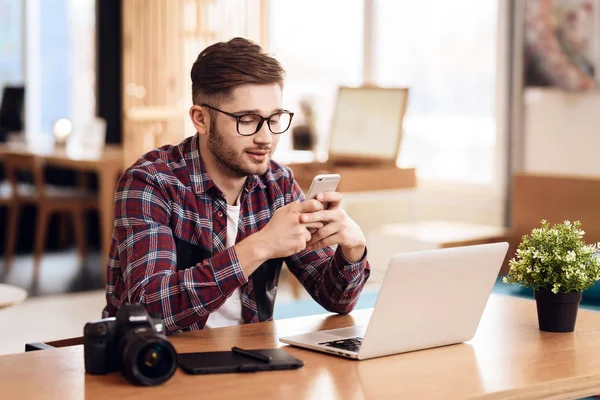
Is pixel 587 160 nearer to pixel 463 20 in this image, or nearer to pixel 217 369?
pixel 463 20

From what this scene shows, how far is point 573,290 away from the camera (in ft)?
6.81

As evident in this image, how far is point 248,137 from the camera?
2221 mm

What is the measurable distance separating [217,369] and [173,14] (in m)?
A: 6.04

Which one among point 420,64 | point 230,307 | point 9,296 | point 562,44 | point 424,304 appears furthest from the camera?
point 420,64

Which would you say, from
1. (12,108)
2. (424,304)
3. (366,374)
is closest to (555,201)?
(424,304)

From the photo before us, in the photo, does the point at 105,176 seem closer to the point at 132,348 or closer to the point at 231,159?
the point at 231,159

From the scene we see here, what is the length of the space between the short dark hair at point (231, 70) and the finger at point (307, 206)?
360 millimetres

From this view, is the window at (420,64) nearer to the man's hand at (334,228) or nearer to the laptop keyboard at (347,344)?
the man's hand at (334,228)

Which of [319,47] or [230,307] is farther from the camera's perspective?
[319,47]

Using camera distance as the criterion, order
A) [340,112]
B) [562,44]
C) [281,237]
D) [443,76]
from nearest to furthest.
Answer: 1. [281,237]
2. [562,44]
3. [340,112]
4. [443,76]

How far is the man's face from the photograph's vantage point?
Answer: 2.22m

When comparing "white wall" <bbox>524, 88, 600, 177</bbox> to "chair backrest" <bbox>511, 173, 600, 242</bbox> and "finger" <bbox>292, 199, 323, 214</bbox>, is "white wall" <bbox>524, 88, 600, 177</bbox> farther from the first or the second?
"finger" <bbox>292, 199, 323, 214</bbox>

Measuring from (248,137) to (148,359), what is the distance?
0.73m

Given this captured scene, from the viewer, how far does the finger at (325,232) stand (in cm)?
209
